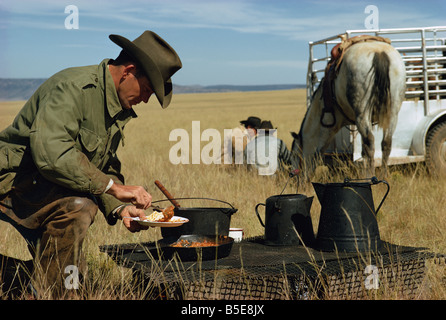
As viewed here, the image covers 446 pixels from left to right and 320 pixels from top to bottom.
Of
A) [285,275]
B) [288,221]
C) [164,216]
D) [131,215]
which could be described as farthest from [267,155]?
[285,275]

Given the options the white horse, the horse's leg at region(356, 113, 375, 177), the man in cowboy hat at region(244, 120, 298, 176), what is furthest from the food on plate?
the man in cowboy hat at region(244, 120, 298, 176)

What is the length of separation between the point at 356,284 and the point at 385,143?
5.13 meters

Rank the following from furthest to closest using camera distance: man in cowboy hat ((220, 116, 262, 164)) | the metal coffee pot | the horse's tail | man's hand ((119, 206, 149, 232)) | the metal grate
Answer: man in cowboy hat ((220, 116, 262, 164)) < the horse's tail < the metal coffee pot < man's hand ((119, 206, 149, 232)) < the metal grate

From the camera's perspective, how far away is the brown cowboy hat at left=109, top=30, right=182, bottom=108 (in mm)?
3336

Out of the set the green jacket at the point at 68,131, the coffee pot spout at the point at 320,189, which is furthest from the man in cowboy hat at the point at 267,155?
the green jacket at the point at 68,131

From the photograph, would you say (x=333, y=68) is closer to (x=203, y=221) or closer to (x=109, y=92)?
(x=203, y=221)

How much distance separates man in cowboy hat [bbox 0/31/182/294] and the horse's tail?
498cm

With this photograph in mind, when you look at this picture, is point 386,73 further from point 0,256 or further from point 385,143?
point 0,256

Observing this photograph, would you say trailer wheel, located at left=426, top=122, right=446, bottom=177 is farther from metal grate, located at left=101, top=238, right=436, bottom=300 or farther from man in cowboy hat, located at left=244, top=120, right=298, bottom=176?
metal grate, located at left=101, top=238, right=436, bottom=300

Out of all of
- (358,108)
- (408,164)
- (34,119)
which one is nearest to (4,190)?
(34,119)

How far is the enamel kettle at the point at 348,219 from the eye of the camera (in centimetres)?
367

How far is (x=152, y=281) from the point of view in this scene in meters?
3.34

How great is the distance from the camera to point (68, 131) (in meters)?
3.23

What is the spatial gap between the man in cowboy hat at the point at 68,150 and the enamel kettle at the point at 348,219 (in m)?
1.26
